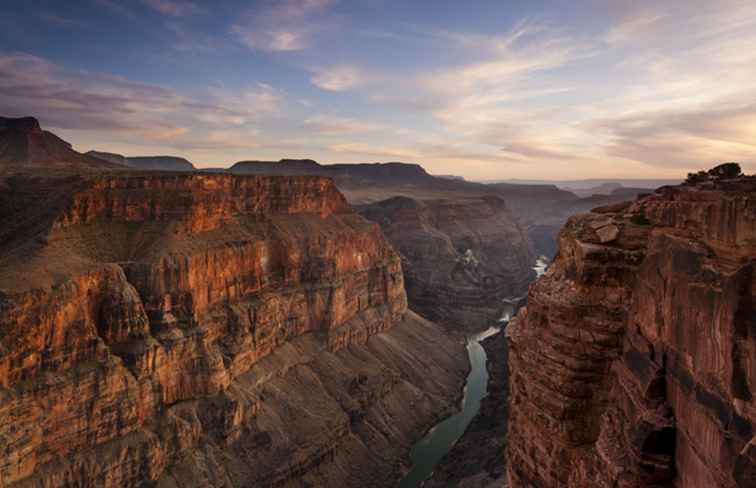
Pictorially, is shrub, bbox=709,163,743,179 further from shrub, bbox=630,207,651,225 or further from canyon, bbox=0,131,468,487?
canyon, bbox=0,131,468,487

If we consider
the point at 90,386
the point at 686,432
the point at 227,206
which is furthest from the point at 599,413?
the point at 227,206

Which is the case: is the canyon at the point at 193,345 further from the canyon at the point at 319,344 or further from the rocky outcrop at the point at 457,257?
the rocky outcrop at the point at 457,257

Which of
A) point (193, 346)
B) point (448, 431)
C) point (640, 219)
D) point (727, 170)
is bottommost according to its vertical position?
point (448, 431)

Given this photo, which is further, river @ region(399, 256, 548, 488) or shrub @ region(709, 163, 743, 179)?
river @ region(399, 256, 548, 488)

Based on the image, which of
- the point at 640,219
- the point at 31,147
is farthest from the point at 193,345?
the point at 31,147

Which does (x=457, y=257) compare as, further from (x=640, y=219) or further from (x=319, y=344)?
(x=640, y=219)

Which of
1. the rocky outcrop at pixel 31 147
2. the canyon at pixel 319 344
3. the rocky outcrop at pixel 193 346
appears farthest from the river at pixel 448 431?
the rocky outcrop at pixel 31 147

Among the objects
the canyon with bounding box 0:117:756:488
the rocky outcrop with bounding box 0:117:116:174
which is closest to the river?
the canyon with bounding box 0:117:756:488
